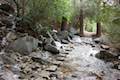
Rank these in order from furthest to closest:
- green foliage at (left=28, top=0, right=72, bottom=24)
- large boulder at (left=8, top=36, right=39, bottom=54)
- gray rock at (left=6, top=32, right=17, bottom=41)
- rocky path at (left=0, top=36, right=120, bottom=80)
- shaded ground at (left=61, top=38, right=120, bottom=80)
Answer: green foliage at (left=28, top=0, right=72, bottom=24) < gray rock at (left=6, top=32, right=17, bottom=41) < large boulder at (left=8, top=36, right=39, bottom=54) < shaded ground at (left=61, top=38, right=120, bottom=80) < rocky path at (left=0, top=36, right=120, bottom=80)

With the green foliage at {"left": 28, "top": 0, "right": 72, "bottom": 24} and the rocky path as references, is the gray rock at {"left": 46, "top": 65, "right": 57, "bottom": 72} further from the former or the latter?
the green foliage at {"left": 28, "top": 0, "right": 72, "bottom": 24}

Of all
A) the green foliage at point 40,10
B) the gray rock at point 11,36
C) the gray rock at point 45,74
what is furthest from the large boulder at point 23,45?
the gray rock at point 45,74

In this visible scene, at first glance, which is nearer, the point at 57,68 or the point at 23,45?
the point at 57,68

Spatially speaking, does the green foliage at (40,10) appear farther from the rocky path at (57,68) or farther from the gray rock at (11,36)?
the rocky path at (57,68)

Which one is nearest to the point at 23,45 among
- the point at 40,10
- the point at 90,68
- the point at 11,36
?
the point at 11,36

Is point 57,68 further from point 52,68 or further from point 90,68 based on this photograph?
point 90,68

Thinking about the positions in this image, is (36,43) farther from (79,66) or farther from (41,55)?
(79,66)

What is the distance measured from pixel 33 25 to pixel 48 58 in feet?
6.00

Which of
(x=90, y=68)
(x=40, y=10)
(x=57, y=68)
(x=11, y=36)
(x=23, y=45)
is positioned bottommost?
(x=90, y=68)

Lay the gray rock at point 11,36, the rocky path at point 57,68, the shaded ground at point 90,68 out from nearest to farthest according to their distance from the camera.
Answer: the rocky path at point 57,68 < the shaded ground at point 90,68 < the gray rock at point 11,36

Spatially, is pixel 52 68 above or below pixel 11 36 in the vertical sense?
below

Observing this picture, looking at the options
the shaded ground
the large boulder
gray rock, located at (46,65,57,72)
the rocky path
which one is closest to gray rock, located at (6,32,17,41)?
the large boulder

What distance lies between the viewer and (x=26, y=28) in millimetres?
9039

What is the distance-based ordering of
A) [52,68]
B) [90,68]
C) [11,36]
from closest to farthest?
[52,68] → [90,68] → [11,36]
